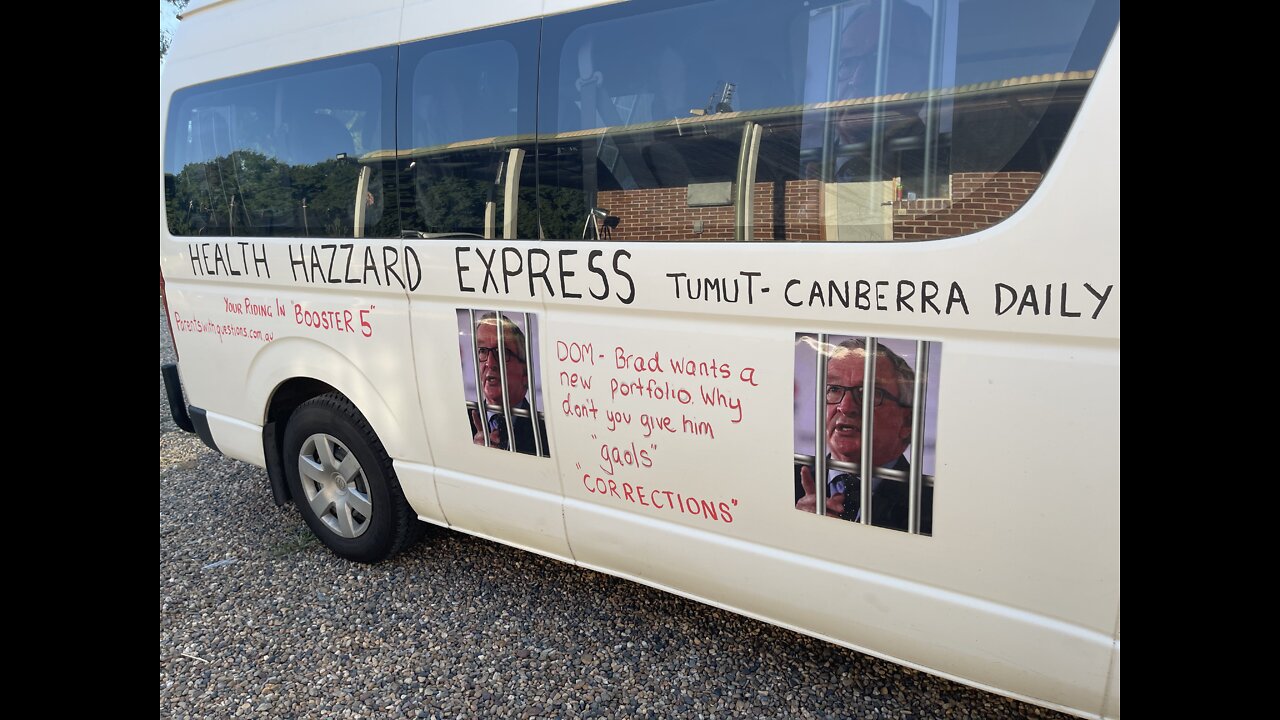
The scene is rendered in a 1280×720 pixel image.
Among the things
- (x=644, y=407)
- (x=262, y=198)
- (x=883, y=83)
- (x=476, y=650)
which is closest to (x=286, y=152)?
(x=262, y=198)

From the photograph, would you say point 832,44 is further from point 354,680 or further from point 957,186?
point 354,680

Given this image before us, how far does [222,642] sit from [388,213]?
1.89 meters

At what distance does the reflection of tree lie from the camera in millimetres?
3268

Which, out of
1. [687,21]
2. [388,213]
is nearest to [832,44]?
[687,21]

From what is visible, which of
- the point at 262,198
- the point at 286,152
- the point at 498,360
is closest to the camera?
the point at 498,360

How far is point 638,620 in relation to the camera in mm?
3105

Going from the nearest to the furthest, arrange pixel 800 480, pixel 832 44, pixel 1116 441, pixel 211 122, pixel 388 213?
pixel 1116 441
pixel 832 44
pixel 800 480
pixel 388 213
pixel 211 122

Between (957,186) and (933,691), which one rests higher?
(957,186)

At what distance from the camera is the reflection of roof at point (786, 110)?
6.01 ft

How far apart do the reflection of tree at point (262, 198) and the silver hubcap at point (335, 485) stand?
1.02 meters

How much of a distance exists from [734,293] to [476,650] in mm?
1763

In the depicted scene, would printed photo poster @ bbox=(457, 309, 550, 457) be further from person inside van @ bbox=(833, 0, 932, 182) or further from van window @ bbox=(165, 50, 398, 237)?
person inside van @ bbox=(833, 0, 932, 182)

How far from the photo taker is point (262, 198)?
11.7 feet

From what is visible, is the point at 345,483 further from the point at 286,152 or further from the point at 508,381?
the point at 286,152
